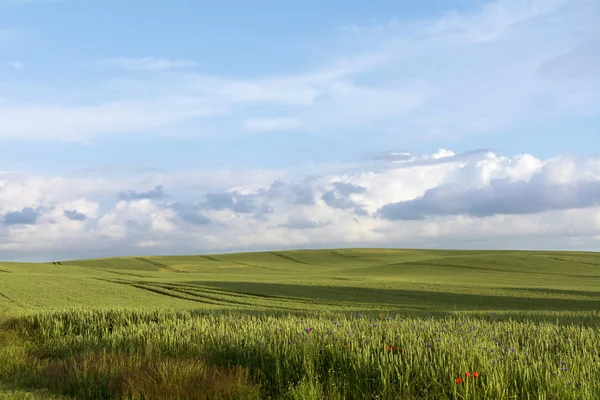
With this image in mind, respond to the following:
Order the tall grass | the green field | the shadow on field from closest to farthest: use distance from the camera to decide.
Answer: the tall grass → the green field → the shadow on field

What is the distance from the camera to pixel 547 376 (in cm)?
795

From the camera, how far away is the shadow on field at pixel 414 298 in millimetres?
34969

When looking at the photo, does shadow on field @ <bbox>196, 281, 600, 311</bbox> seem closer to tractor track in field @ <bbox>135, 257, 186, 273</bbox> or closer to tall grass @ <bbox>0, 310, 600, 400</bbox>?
tall grass @ <bbox>0, 310, 600, 400</bbox>

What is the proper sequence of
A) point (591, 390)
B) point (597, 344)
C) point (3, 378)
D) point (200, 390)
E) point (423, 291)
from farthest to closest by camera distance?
point (423, 291) → point (597, 344) → point (3, 378) → point (200, 390) → point (591, 390)

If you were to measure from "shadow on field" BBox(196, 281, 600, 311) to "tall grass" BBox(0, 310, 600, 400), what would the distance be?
861 inches

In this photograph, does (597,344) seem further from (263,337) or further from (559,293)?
(559,293)

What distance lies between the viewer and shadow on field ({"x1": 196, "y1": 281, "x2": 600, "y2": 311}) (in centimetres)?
3497

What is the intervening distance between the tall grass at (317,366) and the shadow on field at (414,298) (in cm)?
2187

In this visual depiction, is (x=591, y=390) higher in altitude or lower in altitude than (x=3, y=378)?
higher

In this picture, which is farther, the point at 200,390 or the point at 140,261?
→ the point at 140,261

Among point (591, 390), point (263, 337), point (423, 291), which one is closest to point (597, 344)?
point (591, 390)

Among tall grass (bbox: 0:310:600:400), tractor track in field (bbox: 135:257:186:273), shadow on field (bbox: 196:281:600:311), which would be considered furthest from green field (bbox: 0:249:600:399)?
tractor track in field (bbox: 135:257:186:273)

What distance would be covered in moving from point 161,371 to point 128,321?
8.30 metres

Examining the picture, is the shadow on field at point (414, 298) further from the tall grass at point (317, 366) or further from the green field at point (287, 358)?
the tall grass at point (317, 366)
